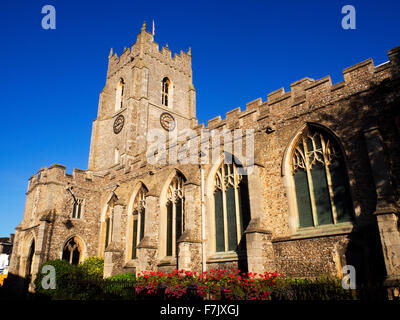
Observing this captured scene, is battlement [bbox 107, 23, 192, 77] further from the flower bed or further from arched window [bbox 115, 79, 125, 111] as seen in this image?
the flower bed

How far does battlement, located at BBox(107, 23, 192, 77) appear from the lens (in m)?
34.9

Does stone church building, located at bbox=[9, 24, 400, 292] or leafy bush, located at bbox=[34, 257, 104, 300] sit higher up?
stone church building, located at bbox=[9, 24, 400, 292]

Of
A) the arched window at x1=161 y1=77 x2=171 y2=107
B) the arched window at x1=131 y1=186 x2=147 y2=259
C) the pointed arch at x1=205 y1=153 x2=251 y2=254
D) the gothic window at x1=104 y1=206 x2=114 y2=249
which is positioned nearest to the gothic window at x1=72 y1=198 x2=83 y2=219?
the gothic window at x1=104 y1=206 x2=114 y2=249

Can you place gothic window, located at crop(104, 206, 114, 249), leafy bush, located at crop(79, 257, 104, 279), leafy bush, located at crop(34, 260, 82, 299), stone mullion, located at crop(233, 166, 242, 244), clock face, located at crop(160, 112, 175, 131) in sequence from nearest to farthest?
stone mullion, located at crop(233, 166, 242, 244), leafy bush, located at crop(34, 260, 82, 299), leafy bush, located at crop(79, 257, 104, 279), gothic window, located at crop(104, 206, 114, 249), clock face, located at crop(160, 112, 175, 131)

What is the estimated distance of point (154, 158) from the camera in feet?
64.6

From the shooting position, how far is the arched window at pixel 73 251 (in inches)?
813

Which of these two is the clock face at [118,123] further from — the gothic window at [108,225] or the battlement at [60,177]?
the gothic window at [108,225]

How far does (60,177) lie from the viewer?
71.0 feet

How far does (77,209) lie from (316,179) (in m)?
16.3

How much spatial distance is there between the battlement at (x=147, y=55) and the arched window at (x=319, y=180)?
2599 centimetres

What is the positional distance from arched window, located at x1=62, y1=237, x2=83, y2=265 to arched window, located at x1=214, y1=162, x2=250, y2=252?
36.6 ft
